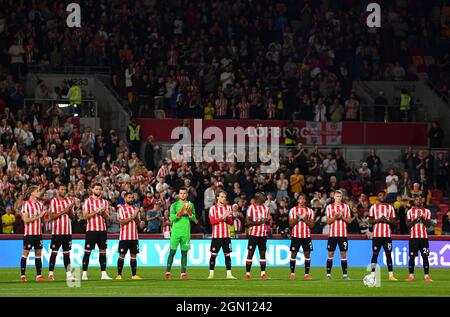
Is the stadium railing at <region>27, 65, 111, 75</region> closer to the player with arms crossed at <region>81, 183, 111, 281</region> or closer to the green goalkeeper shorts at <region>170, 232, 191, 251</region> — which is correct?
the player with arms crossed at <region>81, 183, 111, 281</region>

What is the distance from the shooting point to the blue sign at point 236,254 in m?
35.4

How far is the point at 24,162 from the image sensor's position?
37562 millimetres

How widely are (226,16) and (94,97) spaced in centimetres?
742

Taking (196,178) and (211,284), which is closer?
(211,284)

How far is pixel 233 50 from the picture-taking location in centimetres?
4603

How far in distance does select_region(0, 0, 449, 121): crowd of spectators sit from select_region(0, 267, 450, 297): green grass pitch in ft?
39.7

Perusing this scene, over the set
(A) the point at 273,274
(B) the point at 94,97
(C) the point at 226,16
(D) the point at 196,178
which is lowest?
(A) the point at 273,274

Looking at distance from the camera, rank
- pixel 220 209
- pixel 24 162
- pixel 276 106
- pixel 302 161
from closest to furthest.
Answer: pixel 220 209
pixel 24 162
pixel 302 161
pixel 276 106

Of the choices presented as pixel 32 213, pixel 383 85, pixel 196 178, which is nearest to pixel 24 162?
pixel 196 178

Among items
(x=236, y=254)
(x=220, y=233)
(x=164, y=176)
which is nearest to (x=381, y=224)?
(x=220, y=233)

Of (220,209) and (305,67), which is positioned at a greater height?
(305,67)

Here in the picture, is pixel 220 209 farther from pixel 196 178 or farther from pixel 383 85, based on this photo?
pixel 383 85

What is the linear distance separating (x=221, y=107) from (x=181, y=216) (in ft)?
47.0

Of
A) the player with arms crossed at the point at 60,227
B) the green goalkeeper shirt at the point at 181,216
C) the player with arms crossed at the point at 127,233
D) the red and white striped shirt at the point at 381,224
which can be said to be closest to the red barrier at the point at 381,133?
the red and white striped shirt at the point at 381,224
